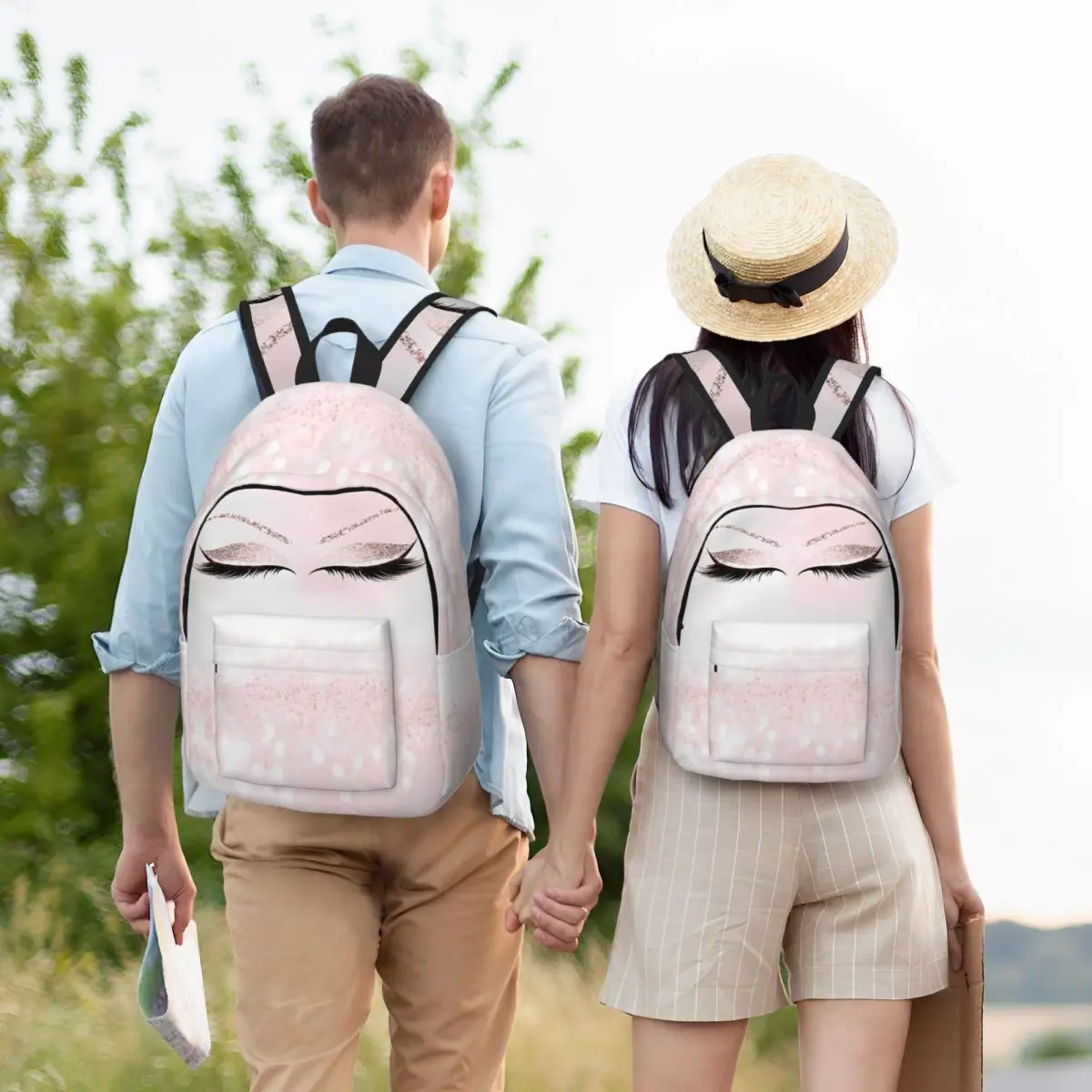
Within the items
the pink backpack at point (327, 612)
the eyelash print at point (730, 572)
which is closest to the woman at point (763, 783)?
the eyelash print at point (730, 572)

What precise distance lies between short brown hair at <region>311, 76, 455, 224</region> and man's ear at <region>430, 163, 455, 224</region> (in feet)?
0.05

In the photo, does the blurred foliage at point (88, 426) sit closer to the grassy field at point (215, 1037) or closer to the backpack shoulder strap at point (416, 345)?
the grassy field at point (215, 1037)

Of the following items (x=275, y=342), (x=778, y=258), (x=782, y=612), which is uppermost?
(x=778, y=258)

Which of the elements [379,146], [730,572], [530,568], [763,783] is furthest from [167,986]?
[379,146]

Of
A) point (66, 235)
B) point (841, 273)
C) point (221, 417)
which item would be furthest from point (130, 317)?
point (841, 273)

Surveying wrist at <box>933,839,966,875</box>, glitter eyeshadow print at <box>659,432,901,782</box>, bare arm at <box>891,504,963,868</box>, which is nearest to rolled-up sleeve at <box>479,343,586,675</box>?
glitter eyeshadow print at <box>659,432,901,782</box>

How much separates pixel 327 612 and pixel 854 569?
2.19 ft

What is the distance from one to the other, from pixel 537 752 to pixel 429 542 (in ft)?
1.17

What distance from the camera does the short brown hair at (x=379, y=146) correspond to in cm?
203

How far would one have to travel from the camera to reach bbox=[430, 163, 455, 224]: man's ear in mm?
2070

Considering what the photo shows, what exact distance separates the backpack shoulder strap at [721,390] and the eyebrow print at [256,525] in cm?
56

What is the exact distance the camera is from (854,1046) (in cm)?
183

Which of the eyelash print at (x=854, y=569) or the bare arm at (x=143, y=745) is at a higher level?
the eyelash print at (x=854, y=569)

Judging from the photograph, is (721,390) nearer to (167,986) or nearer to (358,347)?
(358,347)
